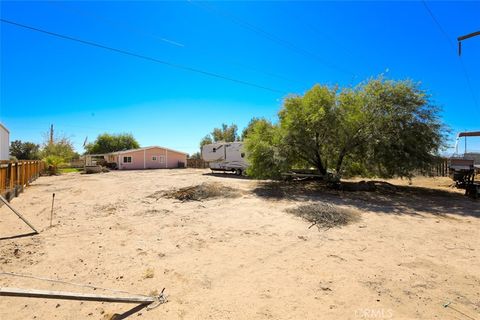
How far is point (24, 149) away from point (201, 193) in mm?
49836

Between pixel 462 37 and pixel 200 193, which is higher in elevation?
pixel 462 37

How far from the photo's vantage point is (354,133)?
1259cm

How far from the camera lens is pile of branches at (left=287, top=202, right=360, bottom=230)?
692 centimetres

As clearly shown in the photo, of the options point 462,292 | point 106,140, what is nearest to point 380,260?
point 462,292

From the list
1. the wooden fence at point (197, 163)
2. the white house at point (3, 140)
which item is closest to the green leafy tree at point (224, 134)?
the wooden fence at point (197, 163)

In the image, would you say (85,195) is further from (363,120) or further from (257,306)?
(363,120)

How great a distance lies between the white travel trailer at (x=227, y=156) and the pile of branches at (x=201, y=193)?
10404 mm

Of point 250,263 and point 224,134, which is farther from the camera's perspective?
point 224,134

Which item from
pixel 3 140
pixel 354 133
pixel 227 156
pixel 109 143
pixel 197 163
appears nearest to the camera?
pixel 354 133

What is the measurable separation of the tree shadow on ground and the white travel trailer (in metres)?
9.61

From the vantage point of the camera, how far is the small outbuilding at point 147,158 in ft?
111

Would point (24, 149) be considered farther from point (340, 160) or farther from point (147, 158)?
point (340, 160)

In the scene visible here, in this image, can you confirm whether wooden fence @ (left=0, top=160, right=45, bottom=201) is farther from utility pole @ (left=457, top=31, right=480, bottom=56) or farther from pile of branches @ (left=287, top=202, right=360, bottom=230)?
utility pole @ (left=457, top=31, right=480, bottom=56)

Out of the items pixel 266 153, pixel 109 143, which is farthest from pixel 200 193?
pixel 109 143
